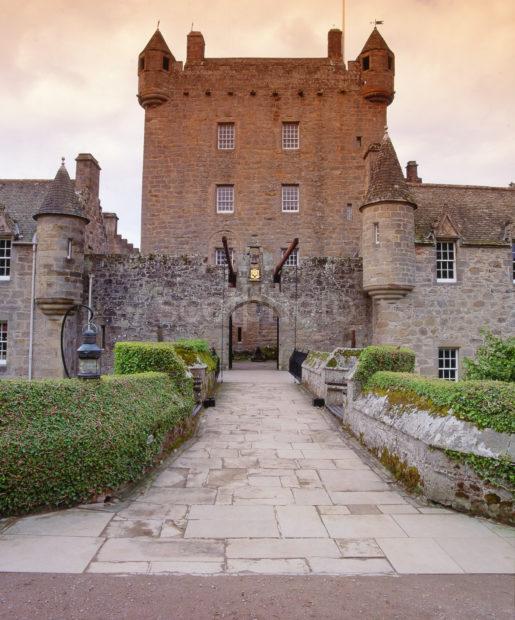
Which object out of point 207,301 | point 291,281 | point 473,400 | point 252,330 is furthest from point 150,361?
point 252,330

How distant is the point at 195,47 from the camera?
1219 inches

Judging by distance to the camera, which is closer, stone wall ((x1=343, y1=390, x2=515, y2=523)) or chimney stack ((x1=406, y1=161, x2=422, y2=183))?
stone wall ((x1=343, y1=390, x2=515, y2=523))

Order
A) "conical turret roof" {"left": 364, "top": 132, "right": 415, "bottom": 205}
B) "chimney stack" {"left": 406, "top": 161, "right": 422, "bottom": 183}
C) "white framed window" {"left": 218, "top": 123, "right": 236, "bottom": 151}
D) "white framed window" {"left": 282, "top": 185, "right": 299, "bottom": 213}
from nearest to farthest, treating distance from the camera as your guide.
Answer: "conical turret roof" {"left": 364, "top": 132, "right": 415, "bottom": 205}
"chimney stack" {"left": 406, "top": 161, "right": 422, "bottom": 183}
"white framed window" {"left": 282, "top": 185, "right": 299, "bottom": 213}
"white framed window" {"left": 218, "top": 123, "right": 236, "bottom": 151}

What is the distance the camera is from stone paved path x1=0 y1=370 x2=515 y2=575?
4.33 meters

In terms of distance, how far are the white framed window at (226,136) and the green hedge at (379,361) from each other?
75.5 feet

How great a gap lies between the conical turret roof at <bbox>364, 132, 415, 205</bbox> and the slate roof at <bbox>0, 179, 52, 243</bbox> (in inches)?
549

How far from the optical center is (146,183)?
30078 millimetres

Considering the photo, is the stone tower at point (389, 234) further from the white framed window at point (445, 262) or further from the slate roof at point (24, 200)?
the slate roof at point (24, 200)

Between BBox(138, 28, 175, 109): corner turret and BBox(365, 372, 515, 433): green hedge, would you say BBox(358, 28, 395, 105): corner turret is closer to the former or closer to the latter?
BBox(138, 28, 175, 109): corner turret

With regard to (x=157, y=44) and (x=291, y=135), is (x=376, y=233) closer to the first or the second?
(x=291, y=135)

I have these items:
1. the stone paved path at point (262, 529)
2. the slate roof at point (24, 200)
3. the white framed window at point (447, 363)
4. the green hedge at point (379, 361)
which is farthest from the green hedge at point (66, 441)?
the slate roof at point (24, 200)

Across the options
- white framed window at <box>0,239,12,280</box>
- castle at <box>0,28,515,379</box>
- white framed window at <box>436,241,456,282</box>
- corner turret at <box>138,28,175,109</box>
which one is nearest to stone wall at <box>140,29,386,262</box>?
corner turret at <box>138,28,175,109</box>

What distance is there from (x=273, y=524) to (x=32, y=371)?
17916 millimetres

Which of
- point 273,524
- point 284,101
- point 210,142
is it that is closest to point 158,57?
point 210,142
